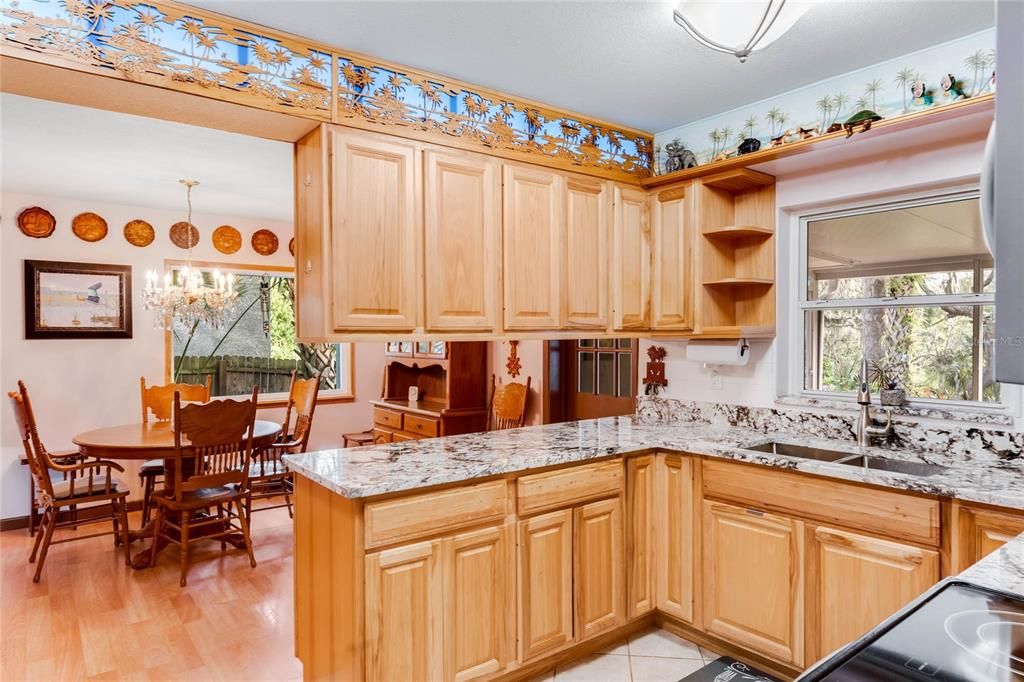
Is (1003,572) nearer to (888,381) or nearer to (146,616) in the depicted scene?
(888,381)

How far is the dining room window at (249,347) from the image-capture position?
18.4ft

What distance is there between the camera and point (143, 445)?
12.6 feet

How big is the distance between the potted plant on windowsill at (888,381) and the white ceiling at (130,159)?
3.25 meters

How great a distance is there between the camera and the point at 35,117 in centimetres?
312

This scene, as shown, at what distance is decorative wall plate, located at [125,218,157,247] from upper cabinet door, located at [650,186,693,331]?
4.20m

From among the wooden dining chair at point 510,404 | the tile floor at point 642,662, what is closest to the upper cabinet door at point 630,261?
the tile floor at point 642,662

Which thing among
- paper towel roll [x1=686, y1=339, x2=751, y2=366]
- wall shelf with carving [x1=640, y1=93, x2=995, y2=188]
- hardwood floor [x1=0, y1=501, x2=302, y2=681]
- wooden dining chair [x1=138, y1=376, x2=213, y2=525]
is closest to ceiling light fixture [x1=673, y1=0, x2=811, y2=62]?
wall shelf with carving [x1=640, y1=93, x2=995, y2=188]

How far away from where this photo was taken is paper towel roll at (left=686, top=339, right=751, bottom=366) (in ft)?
10.5

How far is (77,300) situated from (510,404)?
3.52 meters

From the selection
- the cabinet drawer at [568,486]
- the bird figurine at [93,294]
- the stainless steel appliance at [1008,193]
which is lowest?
the cabinet drawer at [568,486]

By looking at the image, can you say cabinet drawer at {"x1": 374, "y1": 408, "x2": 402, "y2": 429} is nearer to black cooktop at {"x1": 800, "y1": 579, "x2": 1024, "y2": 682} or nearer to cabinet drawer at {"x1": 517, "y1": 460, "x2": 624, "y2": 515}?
cabinet drawer at {"x1": 517, "y1": 460, "x2": 624, "y2": 515}

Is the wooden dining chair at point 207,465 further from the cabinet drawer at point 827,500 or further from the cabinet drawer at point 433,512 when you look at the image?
the cabinet drawer at point 827,500

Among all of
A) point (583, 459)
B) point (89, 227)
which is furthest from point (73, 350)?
point (583, 459)

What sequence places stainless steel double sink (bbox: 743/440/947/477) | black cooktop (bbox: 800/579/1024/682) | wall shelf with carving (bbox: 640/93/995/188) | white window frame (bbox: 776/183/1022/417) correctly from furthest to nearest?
white window frame (bbox: 776/183/1022/417)
stainless steel double sink (bbox: 743/440/947/477)
wall shelf with carving (bbox: 640/93/995/188)
black cooktop (bbox: 800/579/1024/682)
